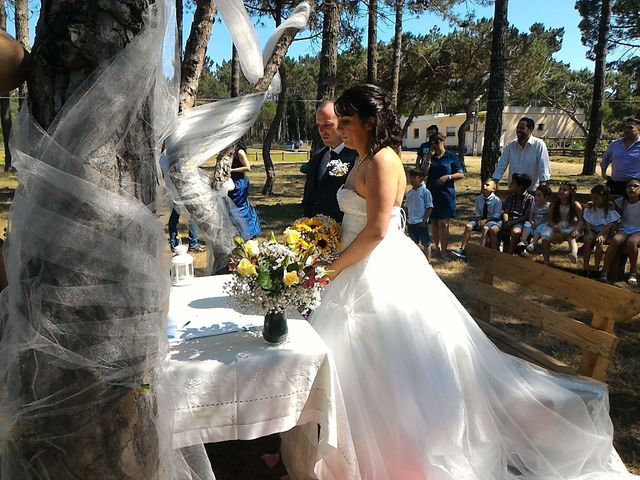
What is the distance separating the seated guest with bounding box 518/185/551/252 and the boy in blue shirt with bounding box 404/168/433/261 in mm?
1276

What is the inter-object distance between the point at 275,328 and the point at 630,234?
5.38 m

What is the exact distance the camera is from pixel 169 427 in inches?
61.3

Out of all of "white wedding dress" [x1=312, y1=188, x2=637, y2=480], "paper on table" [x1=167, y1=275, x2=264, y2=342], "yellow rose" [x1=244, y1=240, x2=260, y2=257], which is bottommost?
"white wedding dress" [x1=312, y1=188, x2=637, y2=480]

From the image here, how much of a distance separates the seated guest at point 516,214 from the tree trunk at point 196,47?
4467mm

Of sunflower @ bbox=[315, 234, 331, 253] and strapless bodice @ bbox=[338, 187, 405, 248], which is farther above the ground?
strapless bodice @ bbox=[338, 187, 405, 248]

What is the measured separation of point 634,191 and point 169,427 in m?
6.20

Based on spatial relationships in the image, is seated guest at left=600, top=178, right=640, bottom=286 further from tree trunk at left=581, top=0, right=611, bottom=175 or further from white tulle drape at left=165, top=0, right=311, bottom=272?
tree trunk at left=581, top=0, right=611, bottom=175

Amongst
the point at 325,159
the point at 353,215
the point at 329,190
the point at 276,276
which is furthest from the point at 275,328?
the point at 325,159

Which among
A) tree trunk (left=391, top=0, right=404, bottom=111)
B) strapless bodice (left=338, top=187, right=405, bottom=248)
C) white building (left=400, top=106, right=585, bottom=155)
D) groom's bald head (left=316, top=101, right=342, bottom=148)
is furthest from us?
white building (left=400, top=106, right=585, bottom=155)

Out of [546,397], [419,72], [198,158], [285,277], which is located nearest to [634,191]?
[546,397]

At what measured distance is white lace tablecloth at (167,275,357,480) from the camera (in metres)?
1.91

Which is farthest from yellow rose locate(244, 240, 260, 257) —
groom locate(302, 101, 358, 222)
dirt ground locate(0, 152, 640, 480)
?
groom locate(302, 101, 358, 222)

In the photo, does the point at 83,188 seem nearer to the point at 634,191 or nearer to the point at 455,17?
the point at 634,191

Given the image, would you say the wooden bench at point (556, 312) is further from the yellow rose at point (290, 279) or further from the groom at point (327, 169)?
the yellow rose at point (290, 279)
